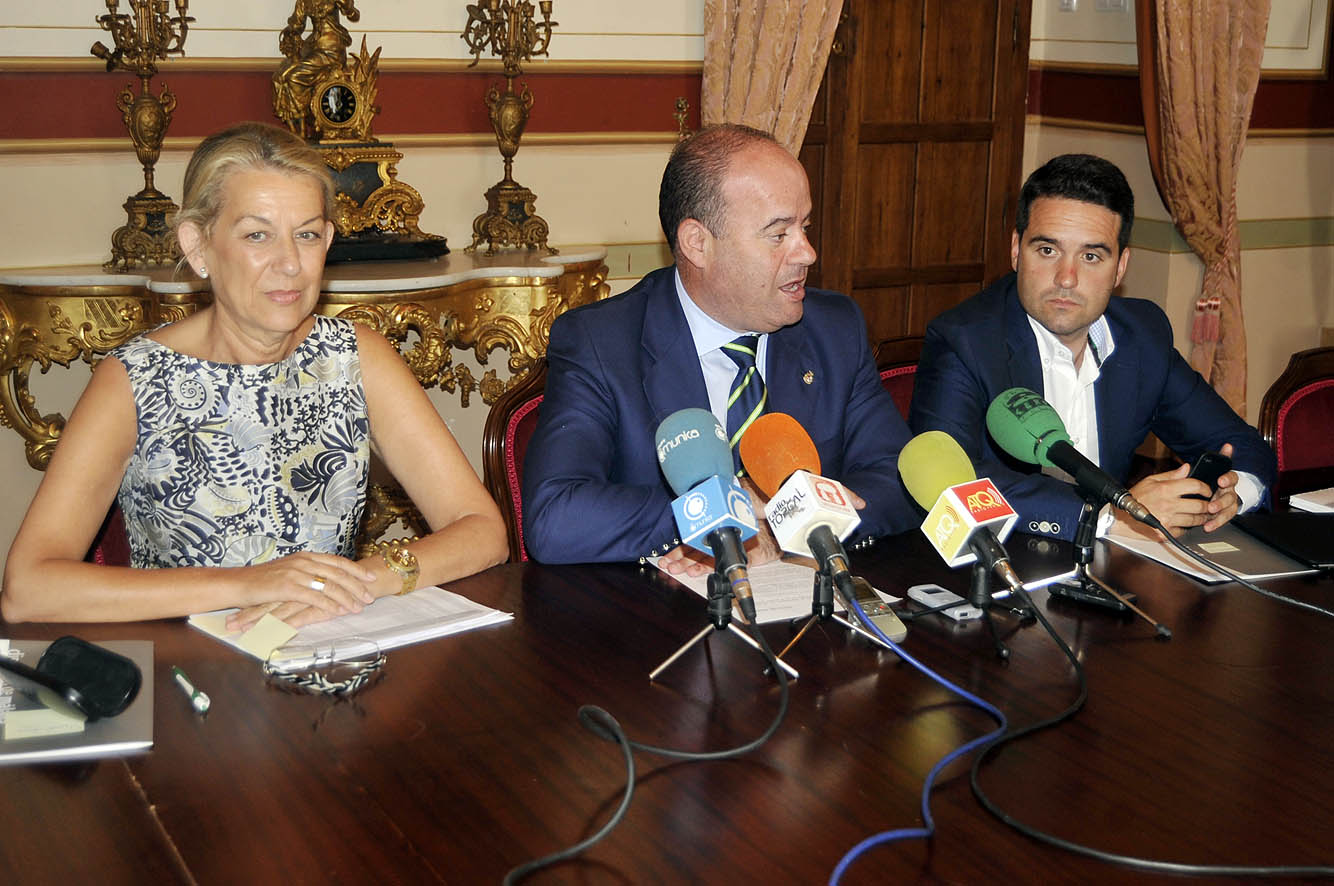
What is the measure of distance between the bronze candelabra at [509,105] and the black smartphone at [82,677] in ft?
9.87

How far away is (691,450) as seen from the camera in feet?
5.23

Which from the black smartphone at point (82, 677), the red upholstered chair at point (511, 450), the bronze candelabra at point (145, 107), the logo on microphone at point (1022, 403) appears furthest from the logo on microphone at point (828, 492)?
the bronze candelabra at point (145, 107)

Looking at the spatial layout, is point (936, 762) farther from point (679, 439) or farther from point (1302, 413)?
point (1302, 413)

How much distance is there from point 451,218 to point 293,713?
326 cm

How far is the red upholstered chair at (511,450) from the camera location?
2414mm

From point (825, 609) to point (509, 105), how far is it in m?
3.15

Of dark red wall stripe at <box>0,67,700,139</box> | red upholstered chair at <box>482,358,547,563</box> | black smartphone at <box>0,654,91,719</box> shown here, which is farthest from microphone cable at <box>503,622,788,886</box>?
dark red wall stripe at <box>0,67,700,139</box>

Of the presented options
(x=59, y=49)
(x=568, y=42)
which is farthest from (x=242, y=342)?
(x=568, y=42)

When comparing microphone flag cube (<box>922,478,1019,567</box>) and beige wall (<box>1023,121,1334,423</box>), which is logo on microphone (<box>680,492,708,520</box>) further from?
beige wall (<box>1023,121,1334,423</box>)

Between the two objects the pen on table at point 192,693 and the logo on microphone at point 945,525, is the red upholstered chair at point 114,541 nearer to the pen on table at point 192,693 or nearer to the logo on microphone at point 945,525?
the pen on table at point 192,693

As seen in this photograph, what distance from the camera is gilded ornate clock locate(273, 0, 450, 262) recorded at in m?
4.06

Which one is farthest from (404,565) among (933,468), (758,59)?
(758,59)

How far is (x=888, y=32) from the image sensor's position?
5.20 meters

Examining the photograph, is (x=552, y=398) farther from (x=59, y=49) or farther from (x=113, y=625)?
(x=59, y=49)
